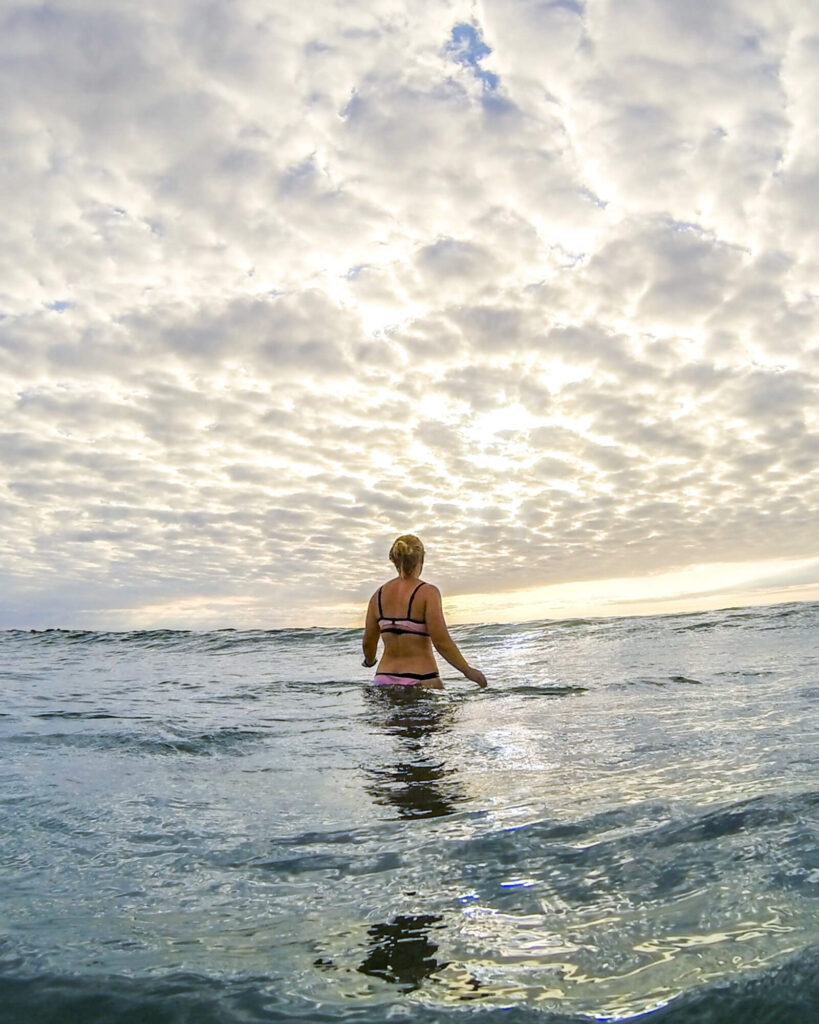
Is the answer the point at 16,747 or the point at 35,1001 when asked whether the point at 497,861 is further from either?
the point at 16,747

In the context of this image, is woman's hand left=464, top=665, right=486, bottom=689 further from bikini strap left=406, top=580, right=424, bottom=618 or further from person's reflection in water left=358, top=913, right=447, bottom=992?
person's reflection in water left=358, top=913, right=447, bottom=992

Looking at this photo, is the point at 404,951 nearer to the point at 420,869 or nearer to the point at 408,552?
the point at 420,869

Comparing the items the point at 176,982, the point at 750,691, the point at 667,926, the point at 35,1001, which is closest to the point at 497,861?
the point at 667,926

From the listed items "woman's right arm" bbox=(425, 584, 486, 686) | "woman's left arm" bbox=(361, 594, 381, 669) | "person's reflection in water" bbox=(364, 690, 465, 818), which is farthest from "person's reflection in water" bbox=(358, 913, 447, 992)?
"woman's left arm" bbox=(361, 594, 381, 669)

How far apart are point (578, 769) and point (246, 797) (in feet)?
6.42

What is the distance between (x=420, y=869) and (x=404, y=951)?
2.26 ft

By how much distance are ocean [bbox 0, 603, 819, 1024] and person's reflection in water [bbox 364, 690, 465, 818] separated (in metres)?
0.03

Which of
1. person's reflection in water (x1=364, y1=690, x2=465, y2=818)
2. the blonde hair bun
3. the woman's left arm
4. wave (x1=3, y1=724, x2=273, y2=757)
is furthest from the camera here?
the woman's left arm

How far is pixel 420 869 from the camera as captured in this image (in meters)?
2.86

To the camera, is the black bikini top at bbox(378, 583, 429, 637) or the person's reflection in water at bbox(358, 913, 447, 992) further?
the black bikini top at bbox(378, 583, 429, 637)

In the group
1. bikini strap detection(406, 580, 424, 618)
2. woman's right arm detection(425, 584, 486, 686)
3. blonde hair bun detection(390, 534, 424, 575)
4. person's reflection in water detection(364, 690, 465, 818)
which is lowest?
person's reflection in water detection(364, 690, 465, 818)

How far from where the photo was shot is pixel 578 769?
4496 millimetres

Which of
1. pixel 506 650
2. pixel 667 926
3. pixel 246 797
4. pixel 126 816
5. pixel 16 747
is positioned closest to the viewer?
pixel 667 926

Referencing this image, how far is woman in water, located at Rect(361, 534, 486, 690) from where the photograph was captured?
805 centimetres
